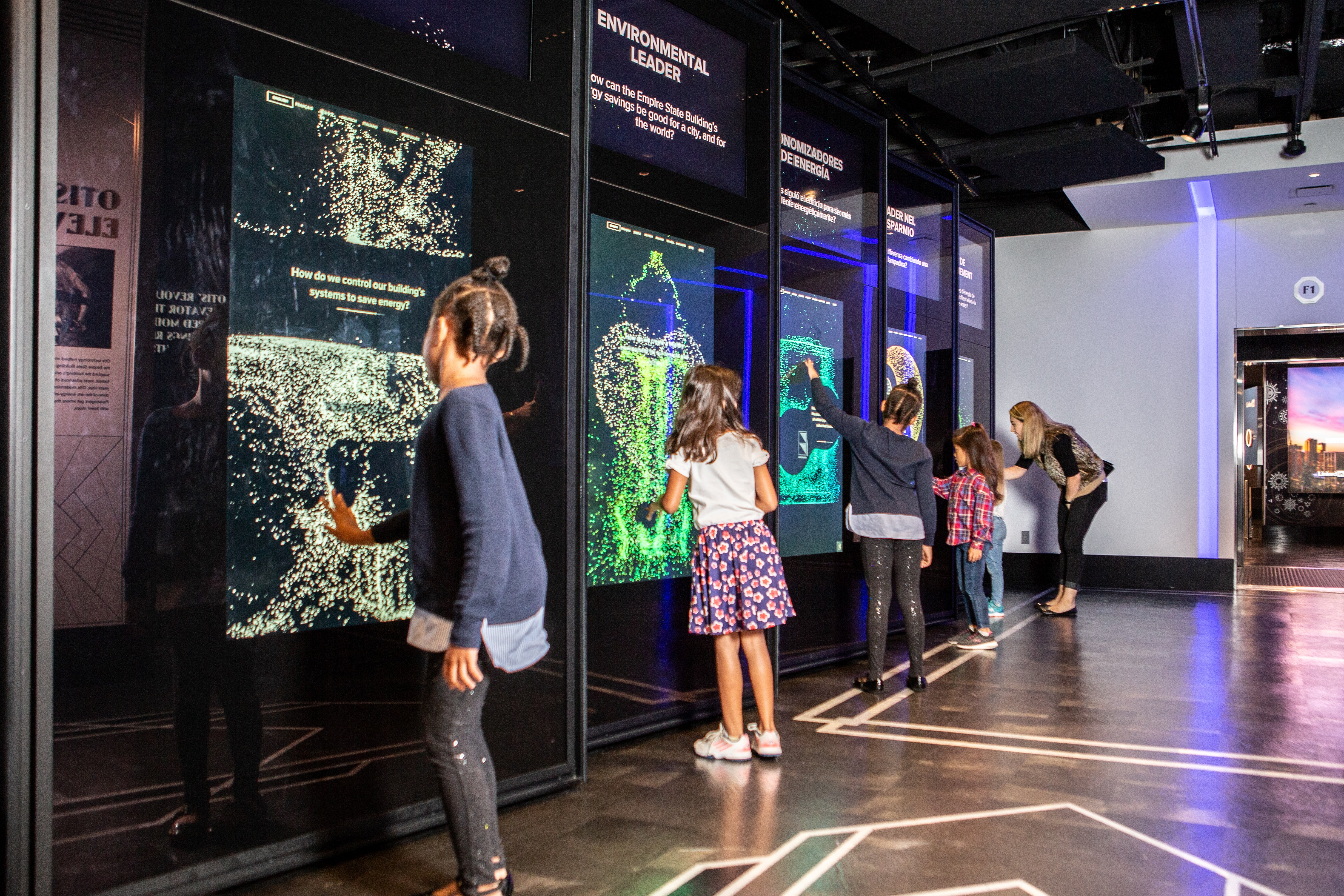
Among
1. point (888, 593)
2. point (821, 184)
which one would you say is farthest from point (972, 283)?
point (888, 593)

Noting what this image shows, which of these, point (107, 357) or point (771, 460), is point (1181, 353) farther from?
point (107, 357)

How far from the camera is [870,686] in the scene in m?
4.91

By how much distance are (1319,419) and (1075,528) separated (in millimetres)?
9608

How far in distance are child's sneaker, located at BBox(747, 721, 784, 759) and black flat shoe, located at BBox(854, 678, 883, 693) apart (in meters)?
1.36

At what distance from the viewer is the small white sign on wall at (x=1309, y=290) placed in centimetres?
926

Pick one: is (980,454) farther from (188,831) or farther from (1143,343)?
(188,831)

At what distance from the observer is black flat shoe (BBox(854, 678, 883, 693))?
16.1 ft

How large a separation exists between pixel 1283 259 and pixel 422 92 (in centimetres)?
955

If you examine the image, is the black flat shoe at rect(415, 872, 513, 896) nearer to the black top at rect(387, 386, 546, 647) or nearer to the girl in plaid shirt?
the black top at rect(387, 386, 546, 647)

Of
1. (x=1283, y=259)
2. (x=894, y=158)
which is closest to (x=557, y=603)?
(x=894, y=158)

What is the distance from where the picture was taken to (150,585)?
2.20m

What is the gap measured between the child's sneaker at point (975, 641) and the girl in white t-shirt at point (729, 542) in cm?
305

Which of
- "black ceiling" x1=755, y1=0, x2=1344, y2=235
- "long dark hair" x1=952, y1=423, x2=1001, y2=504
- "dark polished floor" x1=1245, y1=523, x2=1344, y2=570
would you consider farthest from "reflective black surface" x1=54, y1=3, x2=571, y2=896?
"dark polished floor" x1=1245, y1=523, x2=1344, y2=570

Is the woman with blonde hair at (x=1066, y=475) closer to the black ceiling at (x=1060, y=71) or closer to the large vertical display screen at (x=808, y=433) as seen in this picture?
the black ceiling at (x=1060, y=71)
